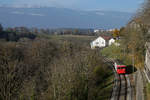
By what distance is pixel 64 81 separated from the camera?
59.1ft

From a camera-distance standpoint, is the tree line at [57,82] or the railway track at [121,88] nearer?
the tree line at [57,82]

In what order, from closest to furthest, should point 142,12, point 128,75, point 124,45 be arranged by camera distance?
point 128,75 < point 142,12 < point 124,45

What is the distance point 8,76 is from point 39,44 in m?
23.4

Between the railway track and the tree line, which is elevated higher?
the tree line

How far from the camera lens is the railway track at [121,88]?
20125 mm

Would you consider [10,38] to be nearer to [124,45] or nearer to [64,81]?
[124,45]

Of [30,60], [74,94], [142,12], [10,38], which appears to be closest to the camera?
[74,94]

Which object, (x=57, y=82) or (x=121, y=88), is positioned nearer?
(x=57, y=82)

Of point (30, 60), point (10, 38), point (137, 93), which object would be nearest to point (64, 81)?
point (137, 93)

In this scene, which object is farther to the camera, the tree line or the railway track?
the railway track

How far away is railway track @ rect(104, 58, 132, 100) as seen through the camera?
20.1 metres

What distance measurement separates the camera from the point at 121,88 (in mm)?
22703

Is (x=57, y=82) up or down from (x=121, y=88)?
up

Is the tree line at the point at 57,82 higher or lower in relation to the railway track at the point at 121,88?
higher
